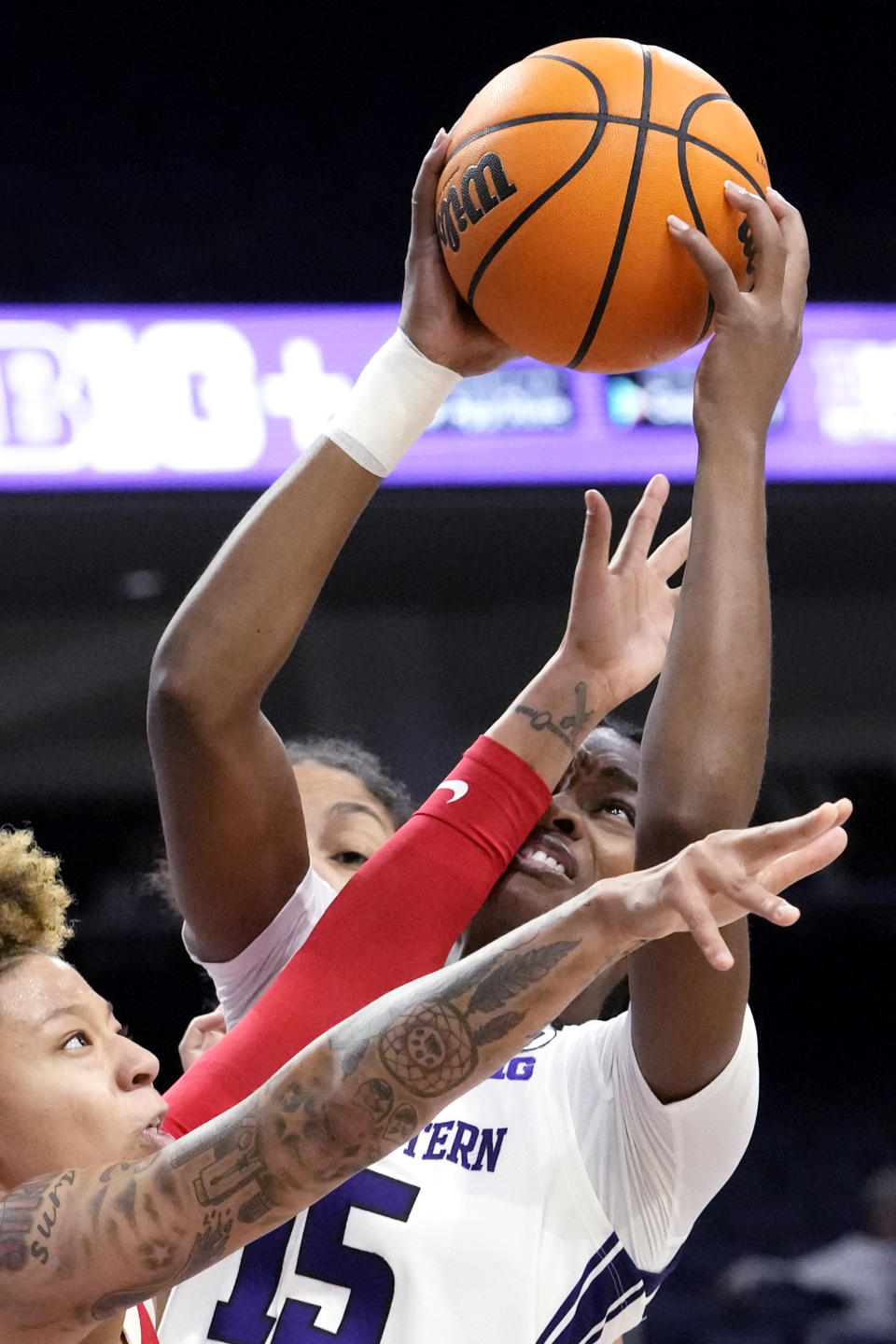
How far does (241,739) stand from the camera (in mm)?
1867

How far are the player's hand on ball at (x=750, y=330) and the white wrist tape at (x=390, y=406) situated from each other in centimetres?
36

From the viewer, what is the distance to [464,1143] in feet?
6.48

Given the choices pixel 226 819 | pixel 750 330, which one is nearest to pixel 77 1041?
pixel 226 819

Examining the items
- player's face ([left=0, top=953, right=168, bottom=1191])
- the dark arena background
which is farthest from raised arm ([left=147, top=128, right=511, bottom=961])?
the dark arena background

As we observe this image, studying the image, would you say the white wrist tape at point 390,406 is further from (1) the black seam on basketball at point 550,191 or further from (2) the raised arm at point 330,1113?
(2) the raised arm at point 330,1113

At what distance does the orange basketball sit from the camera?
176 centimetres

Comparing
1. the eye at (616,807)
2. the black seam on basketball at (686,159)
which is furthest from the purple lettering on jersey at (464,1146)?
the black seam on basketball at (686,159)

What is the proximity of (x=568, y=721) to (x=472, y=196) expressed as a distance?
64 centimetres

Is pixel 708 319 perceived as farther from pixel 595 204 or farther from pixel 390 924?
pixel 390 924

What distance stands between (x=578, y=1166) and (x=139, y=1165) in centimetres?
60

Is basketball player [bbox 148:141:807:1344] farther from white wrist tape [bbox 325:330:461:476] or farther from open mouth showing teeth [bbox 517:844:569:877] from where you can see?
open mouth showing teeth [bbox 517:844:569:877]

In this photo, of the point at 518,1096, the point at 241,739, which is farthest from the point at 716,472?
the point at 518,1096

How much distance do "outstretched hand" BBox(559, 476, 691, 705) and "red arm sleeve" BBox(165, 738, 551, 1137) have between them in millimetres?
164

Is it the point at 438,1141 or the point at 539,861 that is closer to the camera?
the point at 438,1141
